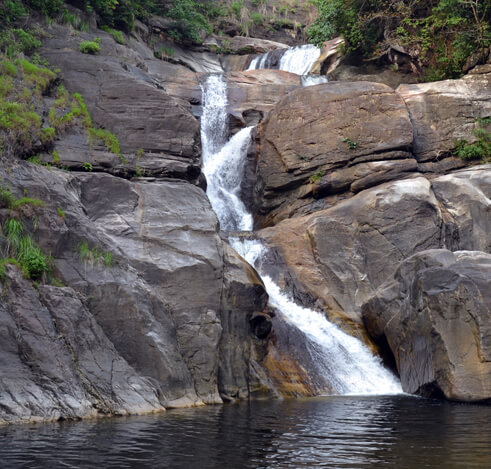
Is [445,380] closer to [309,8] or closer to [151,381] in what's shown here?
[151,381]

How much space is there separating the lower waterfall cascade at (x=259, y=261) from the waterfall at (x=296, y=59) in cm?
643

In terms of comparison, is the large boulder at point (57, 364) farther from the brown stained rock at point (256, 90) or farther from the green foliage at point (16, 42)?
the brown stained rock at point (256, 90)

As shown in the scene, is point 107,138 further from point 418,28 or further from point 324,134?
point 418,28

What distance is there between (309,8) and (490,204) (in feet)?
113

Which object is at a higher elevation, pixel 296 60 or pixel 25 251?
pixel 296 60

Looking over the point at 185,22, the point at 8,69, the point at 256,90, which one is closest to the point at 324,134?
the point at 256,90

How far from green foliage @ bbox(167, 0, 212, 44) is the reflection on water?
1247 inches

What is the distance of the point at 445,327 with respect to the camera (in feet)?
57.3

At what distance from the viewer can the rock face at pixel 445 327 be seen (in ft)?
55.2

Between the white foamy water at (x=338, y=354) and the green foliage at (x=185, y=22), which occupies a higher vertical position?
the green foliage at (x=185, y=22)

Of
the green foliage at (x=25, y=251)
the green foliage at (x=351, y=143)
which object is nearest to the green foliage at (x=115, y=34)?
the green foliage at (x=351, y=143)

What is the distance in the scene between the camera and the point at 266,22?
50.6 metres

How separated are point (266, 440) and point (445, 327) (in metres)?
8.83

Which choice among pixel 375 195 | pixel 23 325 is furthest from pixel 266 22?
pixel 23 325
